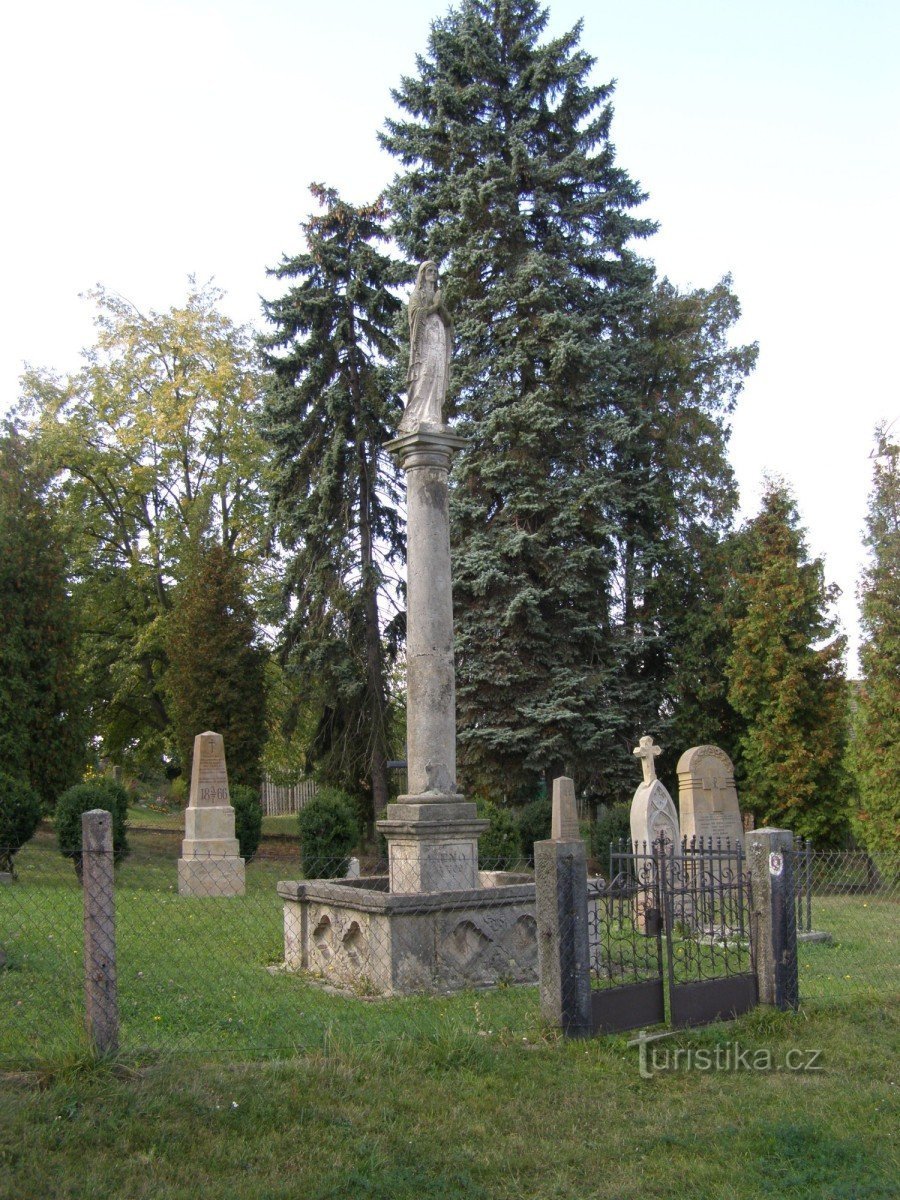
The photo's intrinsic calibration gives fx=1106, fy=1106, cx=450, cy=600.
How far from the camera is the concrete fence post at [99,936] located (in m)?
5.56

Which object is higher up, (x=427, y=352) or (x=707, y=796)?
(x=427, y=352)

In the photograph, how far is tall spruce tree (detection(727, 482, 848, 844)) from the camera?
20.2 metres

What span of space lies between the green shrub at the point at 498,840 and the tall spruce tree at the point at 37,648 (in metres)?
8.22

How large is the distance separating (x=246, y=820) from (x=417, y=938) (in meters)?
12.2

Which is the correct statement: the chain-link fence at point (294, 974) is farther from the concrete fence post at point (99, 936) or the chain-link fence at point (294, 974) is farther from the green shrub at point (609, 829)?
the green shrub at point (609, 829)

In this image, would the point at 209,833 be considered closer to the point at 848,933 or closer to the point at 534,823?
the point at 534,823

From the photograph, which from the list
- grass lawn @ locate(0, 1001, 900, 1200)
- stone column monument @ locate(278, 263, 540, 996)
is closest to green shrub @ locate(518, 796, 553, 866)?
stone column monument @ locate(278, 263, 540, 996)

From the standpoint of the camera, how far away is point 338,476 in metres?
23.7

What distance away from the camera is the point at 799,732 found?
20328mm

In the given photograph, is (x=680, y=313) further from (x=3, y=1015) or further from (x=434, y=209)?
(x=3, y=1015)

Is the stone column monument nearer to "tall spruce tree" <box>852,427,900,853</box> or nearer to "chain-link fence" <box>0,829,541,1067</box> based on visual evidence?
"chain-link fence" <box>0,829,541,1067</box>

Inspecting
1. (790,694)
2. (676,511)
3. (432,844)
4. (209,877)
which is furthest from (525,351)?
(432,844)

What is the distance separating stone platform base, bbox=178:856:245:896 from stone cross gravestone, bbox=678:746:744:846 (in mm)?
6901

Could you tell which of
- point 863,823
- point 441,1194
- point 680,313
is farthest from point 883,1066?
point 680,313
